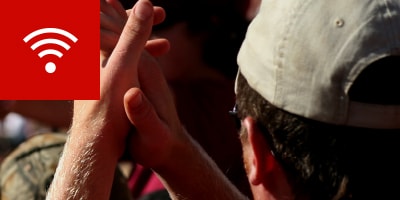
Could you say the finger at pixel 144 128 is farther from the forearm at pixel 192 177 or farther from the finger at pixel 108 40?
the finger at pixel 108 40

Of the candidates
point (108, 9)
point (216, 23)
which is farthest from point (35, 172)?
point (108, 9)

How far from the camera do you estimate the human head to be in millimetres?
1627

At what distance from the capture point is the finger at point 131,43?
1898mm

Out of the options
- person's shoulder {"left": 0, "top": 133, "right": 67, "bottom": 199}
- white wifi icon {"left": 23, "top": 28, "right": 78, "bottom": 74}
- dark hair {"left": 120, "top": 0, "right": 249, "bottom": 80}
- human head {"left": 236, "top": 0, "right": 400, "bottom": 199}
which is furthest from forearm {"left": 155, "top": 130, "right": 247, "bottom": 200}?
dark hair {"left": 120, "top": 0, "right": 249, "bottom": 80}

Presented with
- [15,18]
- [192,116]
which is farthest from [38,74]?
[192,116]

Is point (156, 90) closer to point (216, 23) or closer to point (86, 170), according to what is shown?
point (86, 170)

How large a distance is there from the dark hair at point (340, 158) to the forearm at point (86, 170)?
1.27 ft

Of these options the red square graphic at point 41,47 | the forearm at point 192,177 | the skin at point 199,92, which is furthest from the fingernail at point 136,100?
the skin at point 199,92

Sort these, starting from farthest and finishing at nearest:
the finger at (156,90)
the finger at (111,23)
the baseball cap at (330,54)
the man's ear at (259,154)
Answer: the finger at (111,23)
the finger at (156,90)
the man's ear at (259,154)
the baseball cap at (330,54)

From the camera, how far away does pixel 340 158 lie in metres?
1.65

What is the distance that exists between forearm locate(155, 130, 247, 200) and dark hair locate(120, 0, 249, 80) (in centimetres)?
128

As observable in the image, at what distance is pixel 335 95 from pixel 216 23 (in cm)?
177

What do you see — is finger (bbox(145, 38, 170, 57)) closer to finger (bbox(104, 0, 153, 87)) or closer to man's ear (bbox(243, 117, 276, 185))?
finger (bbox(104, 0, 153, 87))

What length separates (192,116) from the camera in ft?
11.0
